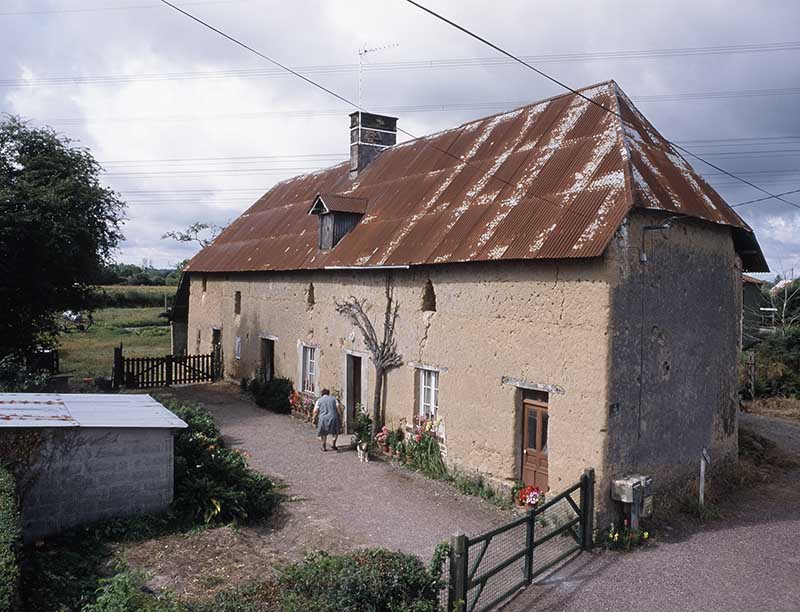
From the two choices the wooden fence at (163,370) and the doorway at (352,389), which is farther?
the wooden fence at (163,370)

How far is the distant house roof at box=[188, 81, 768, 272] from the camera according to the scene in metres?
10.6

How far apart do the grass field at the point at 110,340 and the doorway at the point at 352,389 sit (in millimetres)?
12028

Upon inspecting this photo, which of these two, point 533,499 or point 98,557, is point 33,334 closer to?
point 98,557

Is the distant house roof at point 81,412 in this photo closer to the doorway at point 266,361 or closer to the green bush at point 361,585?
the green bush at point 361,585

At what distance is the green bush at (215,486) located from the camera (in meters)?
9.81

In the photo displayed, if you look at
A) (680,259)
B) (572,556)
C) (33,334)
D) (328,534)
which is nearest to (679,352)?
(680,259)

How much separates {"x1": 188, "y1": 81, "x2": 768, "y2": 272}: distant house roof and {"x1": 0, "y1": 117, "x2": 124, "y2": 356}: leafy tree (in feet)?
17.4

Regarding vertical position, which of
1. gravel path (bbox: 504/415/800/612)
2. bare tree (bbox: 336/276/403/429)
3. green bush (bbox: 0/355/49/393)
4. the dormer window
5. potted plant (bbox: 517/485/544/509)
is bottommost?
gravel path (bbox: 504/415/800/612)

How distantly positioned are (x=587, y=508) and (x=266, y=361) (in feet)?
41.9

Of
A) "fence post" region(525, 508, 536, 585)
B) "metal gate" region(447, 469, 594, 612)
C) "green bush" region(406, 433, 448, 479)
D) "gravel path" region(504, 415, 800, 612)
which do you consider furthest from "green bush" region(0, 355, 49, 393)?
"gravel path" region(504, 415, 800, 612)

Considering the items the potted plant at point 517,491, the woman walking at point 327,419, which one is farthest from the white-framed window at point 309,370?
the potted plant at point 517,491

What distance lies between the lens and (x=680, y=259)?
11.2m

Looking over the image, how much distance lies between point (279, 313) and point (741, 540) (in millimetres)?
13026

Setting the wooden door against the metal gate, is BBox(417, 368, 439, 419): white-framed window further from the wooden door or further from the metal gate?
the wooden door
